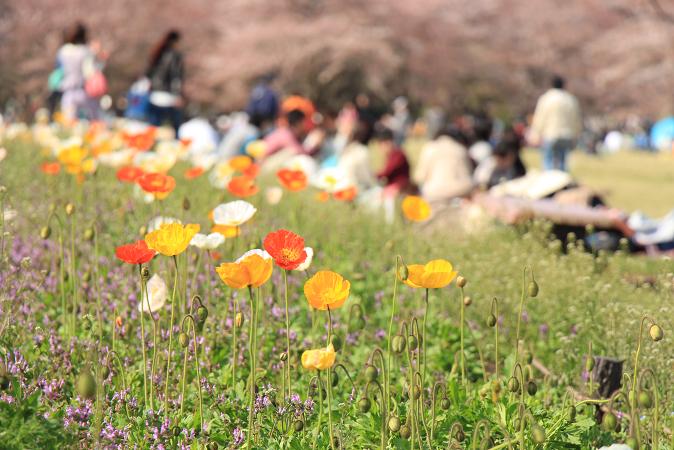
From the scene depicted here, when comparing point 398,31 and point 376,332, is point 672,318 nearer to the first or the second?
point 376,332


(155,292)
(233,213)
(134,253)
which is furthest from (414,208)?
(134,253)

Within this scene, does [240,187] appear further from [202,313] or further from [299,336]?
[202,313]

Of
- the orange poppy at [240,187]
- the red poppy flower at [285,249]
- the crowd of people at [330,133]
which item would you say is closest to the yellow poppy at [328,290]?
the red poppy flower at [285,249]

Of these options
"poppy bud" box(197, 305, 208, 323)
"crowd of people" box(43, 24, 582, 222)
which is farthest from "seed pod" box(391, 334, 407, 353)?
"crowd of people" box(43, 24, 582, 222)

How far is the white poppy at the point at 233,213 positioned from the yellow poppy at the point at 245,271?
0.74 metres

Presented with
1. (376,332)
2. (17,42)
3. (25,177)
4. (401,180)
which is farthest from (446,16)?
(376,332)

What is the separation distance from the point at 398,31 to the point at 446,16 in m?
1.95

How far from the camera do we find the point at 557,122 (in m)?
11.5

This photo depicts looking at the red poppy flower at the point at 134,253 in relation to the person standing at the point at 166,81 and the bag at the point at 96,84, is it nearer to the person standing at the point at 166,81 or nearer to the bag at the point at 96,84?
the bag at the point at 96,84

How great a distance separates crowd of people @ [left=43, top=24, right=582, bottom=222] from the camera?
27.1 feet

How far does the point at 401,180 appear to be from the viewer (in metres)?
8.30

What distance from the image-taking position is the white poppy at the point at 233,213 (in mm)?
2982

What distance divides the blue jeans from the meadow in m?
5.93

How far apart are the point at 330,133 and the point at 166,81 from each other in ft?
8.71
